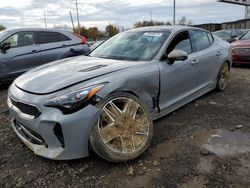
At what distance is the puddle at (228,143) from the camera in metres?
3.36

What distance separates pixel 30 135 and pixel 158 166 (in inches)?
57.6

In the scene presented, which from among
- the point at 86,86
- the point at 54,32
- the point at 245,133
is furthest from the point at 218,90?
the point at 54,32

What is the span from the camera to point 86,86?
9.70ft

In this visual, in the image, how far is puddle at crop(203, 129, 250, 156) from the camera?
3359 millimetres

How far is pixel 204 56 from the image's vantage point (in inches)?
196

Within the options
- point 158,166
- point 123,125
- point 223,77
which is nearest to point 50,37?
point 223,77

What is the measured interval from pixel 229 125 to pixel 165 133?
1041 millimetres

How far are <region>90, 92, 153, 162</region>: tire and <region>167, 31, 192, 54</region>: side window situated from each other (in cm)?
129

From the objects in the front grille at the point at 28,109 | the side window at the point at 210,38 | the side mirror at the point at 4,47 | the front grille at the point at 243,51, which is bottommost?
the front grille at the point at 243,51

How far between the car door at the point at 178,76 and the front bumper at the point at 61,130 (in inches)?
54.8

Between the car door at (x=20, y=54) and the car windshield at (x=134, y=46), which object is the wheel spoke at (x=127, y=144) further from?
the car door at (x=20, y=54)

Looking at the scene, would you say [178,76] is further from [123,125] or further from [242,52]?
[242,52]

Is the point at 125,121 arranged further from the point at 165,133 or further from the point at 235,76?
the point at 235,76

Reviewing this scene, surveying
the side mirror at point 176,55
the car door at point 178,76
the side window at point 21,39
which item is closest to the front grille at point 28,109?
the car door at point 178,76
